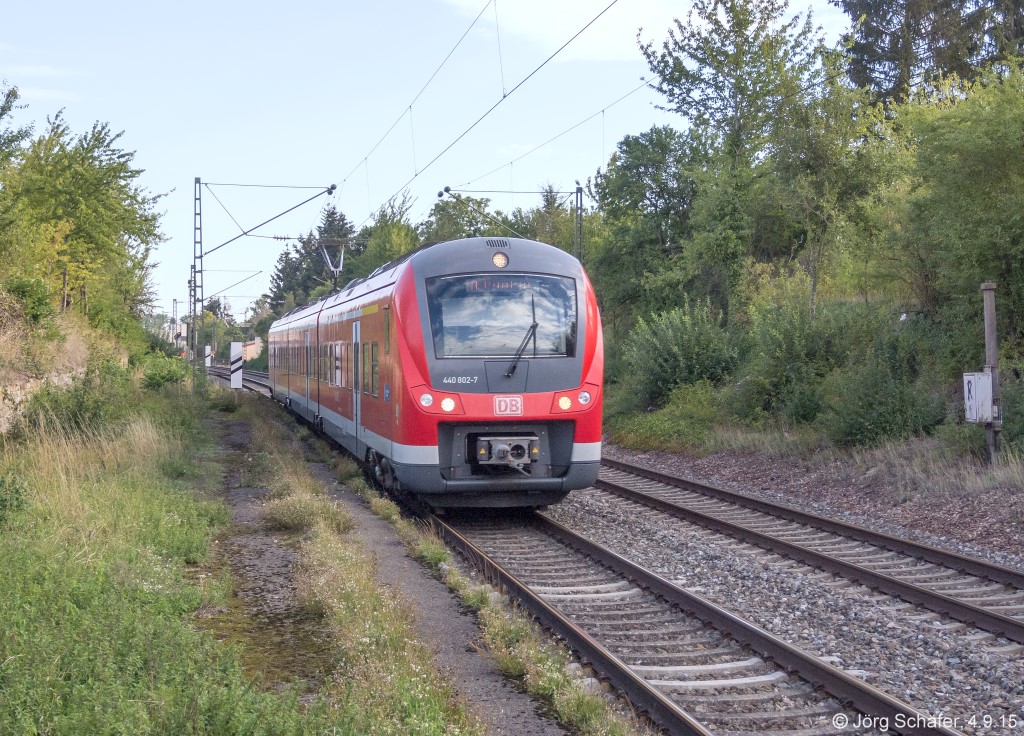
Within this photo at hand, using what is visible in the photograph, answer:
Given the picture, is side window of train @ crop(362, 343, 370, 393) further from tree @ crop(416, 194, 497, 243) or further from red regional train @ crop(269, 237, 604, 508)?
tree @ crop(416, 194, 497, 243)

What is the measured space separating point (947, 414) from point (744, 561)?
6992mm

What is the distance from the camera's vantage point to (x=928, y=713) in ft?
18.6

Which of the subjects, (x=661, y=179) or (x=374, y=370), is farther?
(x=661, y=179)

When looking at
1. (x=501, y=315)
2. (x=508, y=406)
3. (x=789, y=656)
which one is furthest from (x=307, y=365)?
(x=789, y=656)

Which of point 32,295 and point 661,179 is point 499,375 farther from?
point 661,179

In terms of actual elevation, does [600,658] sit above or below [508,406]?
below

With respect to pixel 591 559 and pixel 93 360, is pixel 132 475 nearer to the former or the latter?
pixel 591 559

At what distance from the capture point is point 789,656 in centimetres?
643

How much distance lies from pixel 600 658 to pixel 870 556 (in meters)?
4.85

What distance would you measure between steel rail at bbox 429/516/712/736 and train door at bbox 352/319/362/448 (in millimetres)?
5475

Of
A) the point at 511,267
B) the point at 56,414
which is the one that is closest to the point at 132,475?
the point at 56,414

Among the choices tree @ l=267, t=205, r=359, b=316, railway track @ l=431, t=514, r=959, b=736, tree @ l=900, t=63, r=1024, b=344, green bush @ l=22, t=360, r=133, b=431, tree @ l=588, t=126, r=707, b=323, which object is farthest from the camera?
tree @ l=267, t=205, r=359, b=316

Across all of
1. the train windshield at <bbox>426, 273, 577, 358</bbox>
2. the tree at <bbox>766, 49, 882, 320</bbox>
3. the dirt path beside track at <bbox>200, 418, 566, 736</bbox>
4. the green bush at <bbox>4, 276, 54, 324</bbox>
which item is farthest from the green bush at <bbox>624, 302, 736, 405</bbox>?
the green bush at <bbox>4, 276, 54, 324</bbox>

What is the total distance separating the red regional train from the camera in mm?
11109
